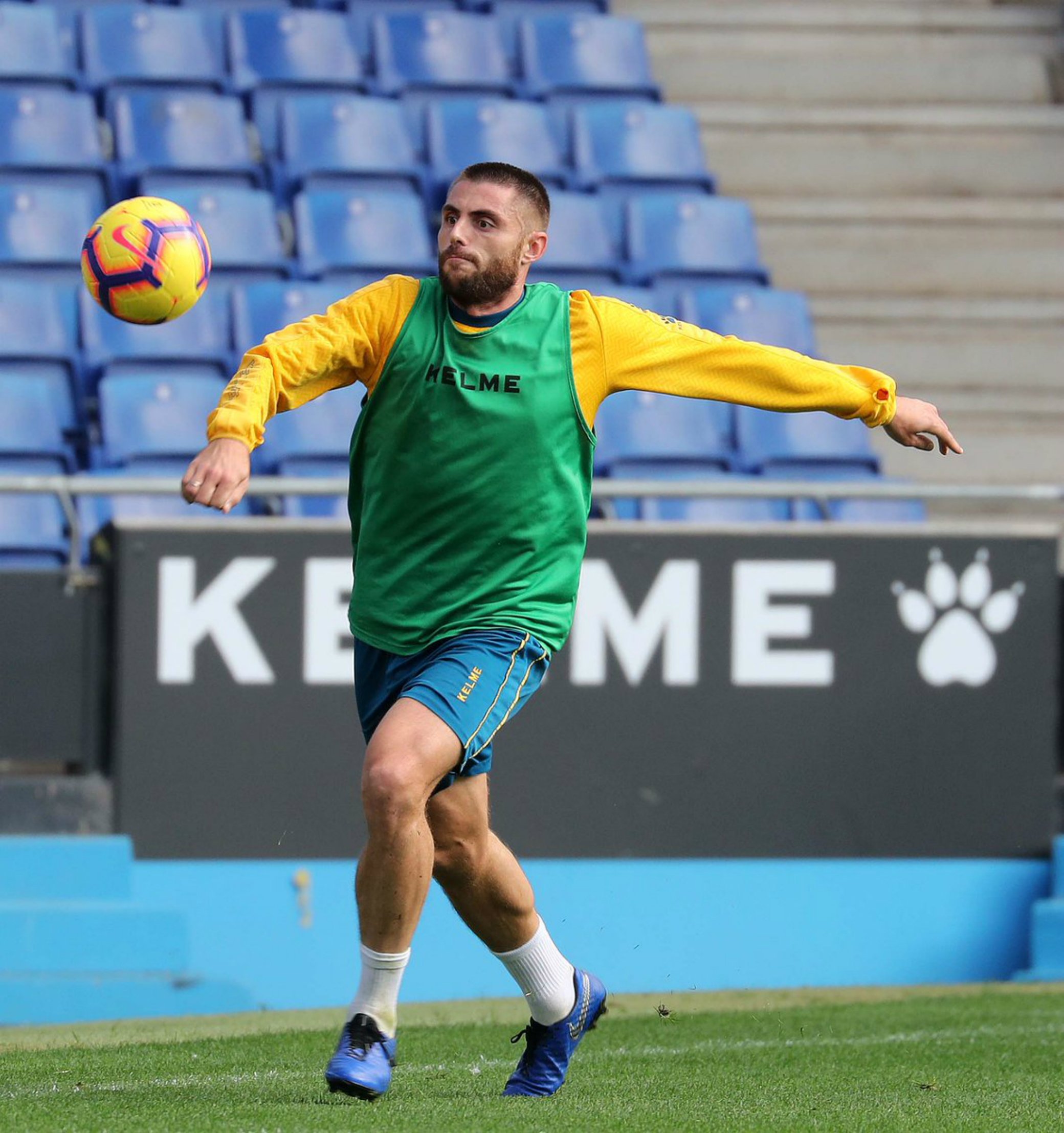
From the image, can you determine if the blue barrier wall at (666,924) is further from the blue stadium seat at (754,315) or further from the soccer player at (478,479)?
the blue stadium seat at (754,315)

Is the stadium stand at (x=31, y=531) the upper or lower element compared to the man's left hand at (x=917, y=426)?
lower

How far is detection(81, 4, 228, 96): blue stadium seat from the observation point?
36.7 feet

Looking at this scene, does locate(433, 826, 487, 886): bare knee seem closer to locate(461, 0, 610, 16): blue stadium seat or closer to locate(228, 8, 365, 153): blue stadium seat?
locate(228, 8, 365, 153): blue stadium seat

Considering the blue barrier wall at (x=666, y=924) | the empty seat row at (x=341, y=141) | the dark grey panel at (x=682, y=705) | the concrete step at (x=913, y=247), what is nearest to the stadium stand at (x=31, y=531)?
the dark grey panel at (x=682, y=705)

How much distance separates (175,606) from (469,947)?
175cm

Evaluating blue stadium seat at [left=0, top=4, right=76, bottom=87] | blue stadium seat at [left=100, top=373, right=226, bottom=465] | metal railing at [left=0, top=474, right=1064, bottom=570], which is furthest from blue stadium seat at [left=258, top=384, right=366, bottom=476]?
blue stadium seat at [left=0, top=4, right=76, bottom=87]

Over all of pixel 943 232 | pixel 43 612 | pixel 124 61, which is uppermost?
pixel 124 61

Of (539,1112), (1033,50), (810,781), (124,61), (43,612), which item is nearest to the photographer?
(539,1112)

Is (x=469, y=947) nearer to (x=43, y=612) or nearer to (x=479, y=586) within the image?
(x=43, y=612)

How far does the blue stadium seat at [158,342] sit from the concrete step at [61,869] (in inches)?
111

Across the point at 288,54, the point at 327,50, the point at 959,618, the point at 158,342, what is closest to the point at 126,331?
the point at 158,342

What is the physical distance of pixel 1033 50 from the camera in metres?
13.1

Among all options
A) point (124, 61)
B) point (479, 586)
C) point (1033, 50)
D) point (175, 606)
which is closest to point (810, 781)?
point (175, 606)

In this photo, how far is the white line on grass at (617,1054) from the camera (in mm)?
4820
